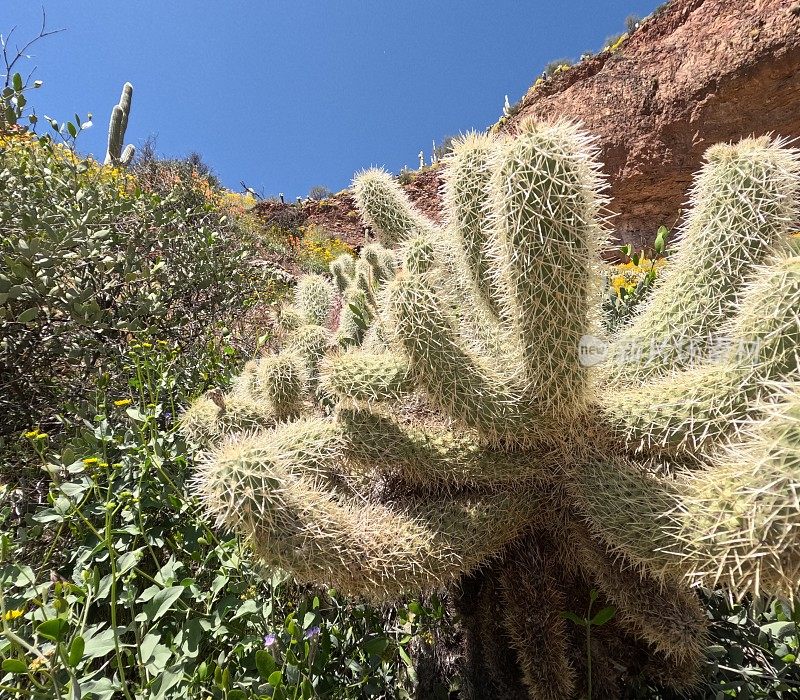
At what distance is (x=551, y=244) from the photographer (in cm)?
101

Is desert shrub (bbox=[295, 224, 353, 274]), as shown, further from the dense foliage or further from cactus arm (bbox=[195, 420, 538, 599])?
cactus arm (bbox=[195, 420, 538, 599])

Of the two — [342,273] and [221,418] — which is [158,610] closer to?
[221,418]

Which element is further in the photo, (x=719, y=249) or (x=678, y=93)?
(x=678, y=93)

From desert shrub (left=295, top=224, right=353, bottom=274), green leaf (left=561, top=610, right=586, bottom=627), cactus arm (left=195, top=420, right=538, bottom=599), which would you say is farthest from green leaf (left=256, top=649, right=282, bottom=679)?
desert shrub (left=295, top=224, right=353, bottom=274)

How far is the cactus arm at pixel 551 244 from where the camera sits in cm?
100

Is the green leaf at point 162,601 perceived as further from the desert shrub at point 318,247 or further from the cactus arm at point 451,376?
the desert shrub at point 318,247

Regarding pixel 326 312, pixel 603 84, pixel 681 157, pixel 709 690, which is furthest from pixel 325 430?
pixel 603 84

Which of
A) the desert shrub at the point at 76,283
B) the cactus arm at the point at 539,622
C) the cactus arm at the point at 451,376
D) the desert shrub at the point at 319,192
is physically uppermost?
the desert shrub at the point at 319,192

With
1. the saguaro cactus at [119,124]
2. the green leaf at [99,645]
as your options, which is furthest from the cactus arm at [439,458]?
the saguaro cactus at [119,124]

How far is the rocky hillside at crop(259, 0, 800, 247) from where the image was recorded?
285 inches

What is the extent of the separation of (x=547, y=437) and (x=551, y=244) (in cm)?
47

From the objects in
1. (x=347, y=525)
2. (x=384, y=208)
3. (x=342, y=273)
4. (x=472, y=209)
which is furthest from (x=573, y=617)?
(x=342, y=273)

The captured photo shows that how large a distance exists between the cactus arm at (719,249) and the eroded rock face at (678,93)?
6665 mm

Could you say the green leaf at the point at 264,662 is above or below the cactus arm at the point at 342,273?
below
